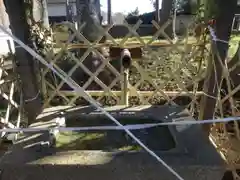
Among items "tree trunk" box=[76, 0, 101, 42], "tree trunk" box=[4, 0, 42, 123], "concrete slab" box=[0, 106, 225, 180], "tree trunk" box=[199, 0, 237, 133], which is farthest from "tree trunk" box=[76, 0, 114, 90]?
"concrete slab" box=[0, 106, 225, 180]

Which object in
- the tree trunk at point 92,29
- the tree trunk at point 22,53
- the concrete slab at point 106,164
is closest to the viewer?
→ the concrete slab at point 106,164

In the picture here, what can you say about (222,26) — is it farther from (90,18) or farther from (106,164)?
(90,18)

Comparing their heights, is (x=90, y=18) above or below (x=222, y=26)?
above

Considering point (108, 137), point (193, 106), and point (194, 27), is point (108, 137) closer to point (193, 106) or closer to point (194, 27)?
point (193, 106)

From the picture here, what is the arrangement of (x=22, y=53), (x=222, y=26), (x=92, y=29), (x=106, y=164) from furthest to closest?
(x=92, y=29)
(x=22, y=53)
(x=222, y=26)
(x=106, y=164)

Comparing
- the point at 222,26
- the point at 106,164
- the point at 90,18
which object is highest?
the point at 90,18

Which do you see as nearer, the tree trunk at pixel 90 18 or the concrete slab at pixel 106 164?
the concrete slab at pixel 106 164

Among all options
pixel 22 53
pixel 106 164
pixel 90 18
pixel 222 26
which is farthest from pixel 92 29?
pixel 106 164

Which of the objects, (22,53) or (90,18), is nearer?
(22,53)

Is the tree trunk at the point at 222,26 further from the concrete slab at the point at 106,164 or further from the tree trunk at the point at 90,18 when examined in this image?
the tree trunk at the point at 90,18

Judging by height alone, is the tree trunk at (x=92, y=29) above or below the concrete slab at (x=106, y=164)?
above

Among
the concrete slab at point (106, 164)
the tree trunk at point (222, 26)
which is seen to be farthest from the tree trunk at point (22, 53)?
the tree trunk at point (222, 26)

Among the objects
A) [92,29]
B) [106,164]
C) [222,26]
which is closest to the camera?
[106,164]

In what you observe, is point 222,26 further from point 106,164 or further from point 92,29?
point 92,29
